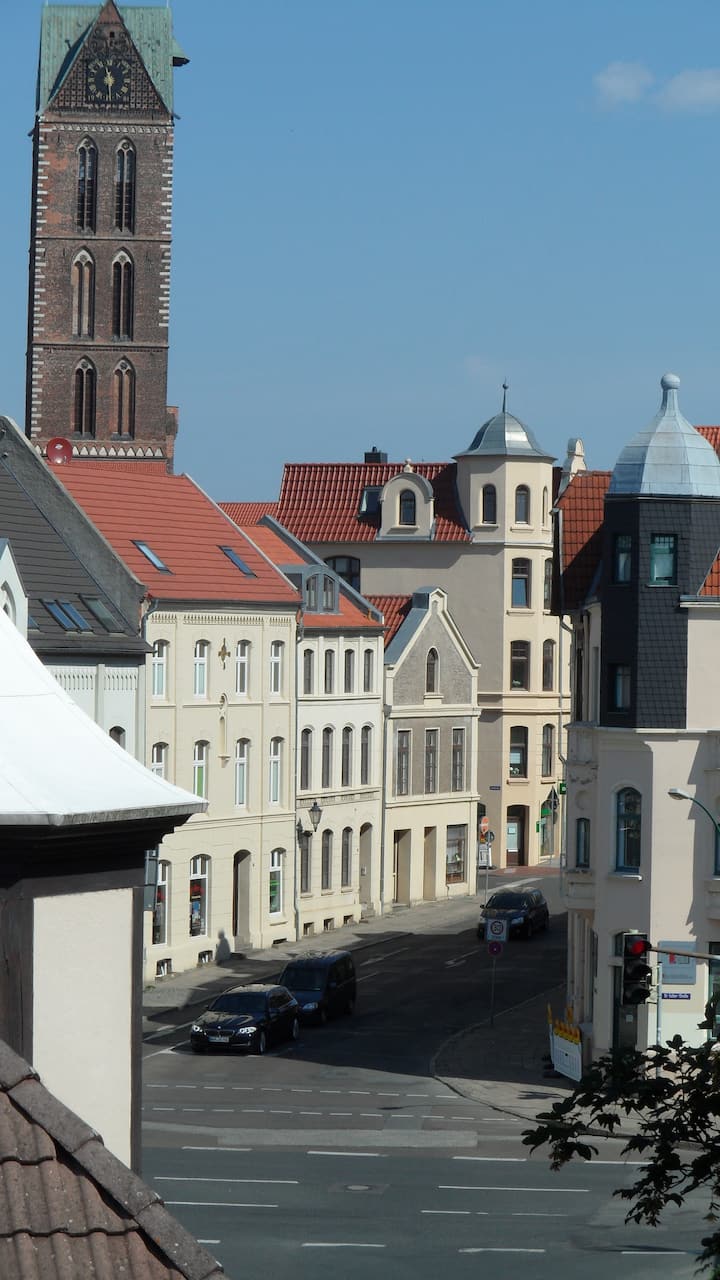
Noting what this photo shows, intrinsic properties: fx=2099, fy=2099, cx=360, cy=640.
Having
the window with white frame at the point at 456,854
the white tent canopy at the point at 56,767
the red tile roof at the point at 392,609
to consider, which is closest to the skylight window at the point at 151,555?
the red tile roof at the point at 392,609

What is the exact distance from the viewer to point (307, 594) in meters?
66.8

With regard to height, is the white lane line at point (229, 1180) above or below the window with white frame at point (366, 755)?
below

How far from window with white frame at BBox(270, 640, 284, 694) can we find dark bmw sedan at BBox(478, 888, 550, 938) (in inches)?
378

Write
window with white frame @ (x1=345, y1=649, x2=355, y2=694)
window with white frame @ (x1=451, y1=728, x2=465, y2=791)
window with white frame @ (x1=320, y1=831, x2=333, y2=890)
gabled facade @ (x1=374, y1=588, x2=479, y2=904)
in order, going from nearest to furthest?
window with white frame @ (x1=320, y1=831, x2=333, y2=890) < window with white frame @ (x1=345, y1=649, x2=355, y2=694) < gabled facade @ (x1=374, y1=588, x2=479, y2=904) < window with white frame @ (x1=451, y1=728, x2=465, y2=791)

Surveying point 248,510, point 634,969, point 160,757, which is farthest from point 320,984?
point 248,510

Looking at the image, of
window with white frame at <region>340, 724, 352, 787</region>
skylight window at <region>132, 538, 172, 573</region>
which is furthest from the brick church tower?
skylight window at <region>132, 538, 172, 573</region>

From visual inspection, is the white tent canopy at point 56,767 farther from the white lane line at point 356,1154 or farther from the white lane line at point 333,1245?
the white lane line at point 356,1154

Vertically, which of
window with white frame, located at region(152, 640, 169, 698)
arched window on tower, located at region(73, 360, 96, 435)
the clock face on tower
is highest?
the clock face on tower

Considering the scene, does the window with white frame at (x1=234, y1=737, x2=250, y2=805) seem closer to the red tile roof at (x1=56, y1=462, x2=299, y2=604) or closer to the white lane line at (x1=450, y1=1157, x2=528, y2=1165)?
the red tile roof at (x1=56, y1=462, x2=299, y2=604)

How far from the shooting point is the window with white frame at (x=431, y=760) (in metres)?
74.6

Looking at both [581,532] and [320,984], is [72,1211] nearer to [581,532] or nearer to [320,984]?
[581,532]

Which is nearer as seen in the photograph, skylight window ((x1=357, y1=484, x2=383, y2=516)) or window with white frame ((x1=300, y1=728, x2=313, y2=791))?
window with white frame ((x1=300, y1=728, x2=313, y2=791))

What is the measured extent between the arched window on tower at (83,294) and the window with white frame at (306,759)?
37971mm

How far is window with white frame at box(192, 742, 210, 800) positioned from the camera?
193 feet
